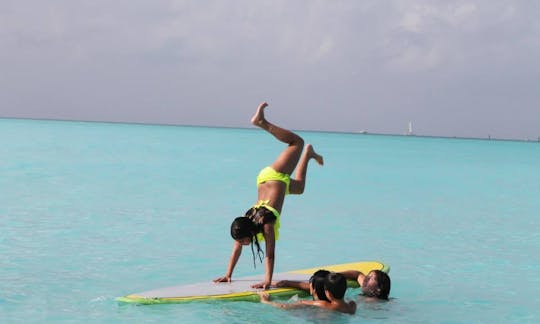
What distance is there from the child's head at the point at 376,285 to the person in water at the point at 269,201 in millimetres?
1096

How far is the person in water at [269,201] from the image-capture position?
7.34m

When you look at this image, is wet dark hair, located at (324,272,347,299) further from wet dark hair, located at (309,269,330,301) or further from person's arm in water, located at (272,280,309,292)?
person's arm in water, located at (272,280,309,292)

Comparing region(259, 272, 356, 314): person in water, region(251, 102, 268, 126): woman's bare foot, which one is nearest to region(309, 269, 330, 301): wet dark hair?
region(259, 272, 356, 314): person in water

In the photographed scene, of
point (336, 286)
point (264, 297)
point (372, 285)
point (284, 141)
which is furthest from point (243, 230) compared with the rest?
point (372, 285)

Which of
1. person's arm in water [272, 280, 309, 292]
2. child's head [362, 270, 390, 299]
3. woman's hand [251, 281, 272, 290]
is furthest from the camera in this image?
child's head [362, 270, 390, 299]

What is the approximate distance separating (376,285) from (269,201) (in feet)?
4.77

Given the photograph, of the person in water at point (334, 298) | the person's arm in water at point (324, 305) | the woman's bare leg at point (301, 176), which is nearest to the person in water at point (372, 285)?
the person's arm in water at point (324, 305)

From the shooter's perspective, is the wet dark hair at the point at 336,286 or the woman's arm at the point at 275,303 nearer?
the wet dark hair at the point at 336,286

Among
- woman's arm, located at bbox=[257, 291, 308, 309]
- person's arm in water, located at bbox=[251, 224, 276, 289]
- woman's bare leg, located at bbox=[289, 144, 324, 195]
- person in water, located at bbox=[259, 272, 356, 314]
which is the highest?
woman's bare leg, located at bbox=[289, 144, 324, 195]

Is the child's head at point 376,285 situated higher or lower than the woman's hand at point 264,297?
higher

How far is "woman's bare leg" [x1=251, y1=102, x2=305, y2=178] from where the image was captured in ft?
25.9

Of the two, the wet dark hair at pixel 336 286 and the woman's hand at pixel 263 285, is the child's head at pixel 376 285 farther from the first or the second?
the woman's hand at pixel 263 285

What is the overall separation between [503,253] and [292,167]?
19.1 feet

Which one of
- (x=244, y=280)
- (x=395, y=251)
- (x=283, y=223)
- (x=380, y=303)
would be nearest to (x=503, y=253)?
(x=395, y=251)
